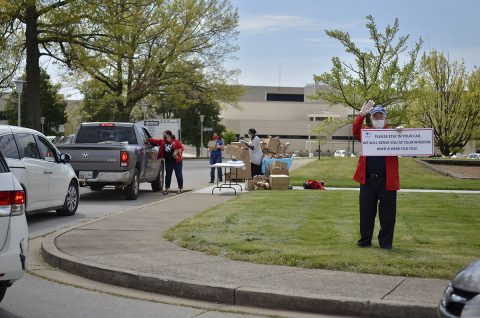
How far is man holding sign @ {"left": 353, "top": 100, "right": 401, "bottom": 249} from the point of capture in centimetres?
958

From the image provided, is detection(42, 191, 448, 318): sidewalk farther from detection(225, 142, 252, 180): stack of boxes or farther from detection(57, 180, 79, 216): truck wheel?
detection(225, 142, 252, 180): stack of boxes

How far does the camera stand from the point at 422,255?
9.05 metres

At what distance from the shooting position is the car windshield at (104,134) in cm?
2009

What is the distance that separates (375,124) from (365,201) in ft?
3.54

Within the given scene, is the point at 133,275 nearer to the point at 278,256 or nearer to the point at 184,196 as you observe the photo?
the point at 278,256

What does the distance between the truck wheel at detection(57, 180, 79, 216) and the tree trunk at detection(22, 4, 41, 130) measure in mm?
15974

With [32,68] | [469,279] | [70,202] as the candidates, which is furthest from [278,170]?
[469,279]

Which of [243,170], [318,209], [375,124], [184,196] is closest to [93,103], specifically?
[243,170]

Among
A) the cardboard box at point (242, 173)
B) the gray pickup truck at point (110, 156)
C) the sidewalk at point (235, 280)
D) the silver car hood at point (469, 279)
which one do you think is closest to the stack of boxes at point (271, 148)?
the cardboard box at point (242, 173)

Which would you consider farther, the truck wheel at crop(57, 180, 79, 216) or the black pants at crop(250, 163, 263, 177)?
the black pants at crop(250, 163, 263, 177)

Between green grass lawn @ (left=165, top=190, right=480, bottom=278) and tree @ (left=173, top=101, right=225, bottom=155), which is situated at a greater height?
tree @ (left=173, top=101, right=225, bottom=155)

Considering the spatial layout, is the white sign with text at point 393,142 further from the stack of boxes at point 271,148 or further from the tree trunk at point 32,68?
the tree trunk at point 32,68

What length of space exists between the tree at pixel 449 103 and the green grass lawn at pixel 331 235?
1596 inches

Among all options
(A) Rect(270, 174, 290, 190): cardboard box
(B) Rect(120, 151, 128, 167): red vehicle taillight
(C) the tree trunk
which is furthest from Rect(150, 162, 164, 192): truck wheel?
(C) the tree trunk
